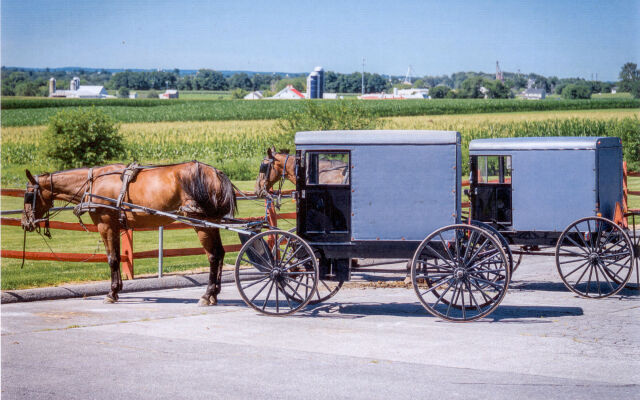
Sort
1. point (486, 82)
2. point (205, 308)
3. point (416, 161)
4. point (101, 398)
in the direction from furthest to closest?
point (486, 82) < point (205, 308) < point (416, 161) < point (101, 398)

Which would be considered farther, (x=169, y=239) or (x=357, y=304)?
(x=169, y=239)

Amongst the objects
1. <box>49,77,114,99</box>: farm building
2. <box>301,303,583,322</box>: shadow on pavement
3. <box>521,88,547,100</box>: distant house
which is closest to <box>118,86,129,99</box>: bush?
<box>49,77,114,99</box>: farm building

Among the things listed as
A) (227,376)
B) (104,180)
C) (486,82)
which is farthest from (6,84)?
(227,376)

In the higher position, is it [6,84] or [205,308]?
[6,84]

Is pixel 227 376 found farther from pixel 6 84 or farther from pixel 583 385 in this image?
pixel 6 84

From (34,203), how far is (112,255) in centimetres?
132

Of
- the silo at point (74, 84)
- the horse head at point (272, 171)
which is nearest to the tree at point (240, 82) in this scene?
the silo at point (74, 84)

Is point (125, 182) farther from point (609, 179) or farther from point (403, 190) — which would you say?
point (609, 179)

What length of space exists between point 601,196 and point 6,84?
245ft

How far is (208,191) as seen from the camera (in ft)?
35.9

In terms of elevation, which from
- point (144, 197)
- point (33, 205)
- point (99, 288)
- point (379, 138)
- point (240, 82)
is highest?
point (240, 82)

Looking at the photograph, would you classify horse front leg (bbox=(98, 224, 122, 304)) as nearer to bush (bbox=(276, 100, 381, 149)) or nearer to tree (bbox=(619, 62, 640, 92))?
bush (bbox=(276, 100, 381, 149))

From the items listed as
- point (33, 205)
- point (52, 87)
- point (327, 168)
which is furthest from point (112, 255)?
point (52, 87)

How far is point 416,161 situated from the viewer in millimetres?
9938
